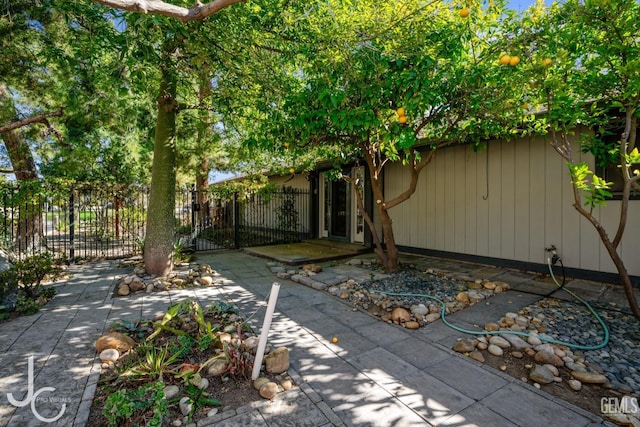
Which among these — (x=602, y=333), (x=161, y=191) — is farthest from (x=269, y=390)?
(x=161, y=191)

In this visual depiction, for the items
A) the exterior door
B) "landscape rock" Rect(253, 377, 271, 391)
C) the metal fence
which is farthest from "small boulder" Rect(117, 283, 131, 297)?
the exterior door

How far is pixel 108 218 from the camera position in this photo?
8.18 metres

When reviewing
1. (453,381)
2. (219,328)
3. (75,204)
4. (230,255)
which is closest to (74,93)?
(75,204)

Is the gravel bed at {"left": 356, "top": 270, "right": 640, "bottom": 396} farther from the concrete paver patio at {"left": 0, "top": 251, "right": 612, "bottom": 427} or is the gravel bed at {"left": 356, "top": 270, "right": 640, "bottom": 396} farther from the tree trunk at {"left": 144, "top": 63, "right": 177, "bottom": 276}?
the tree trunk at {"left": 144, "top": 63, "right": 177, "bottom": 276}

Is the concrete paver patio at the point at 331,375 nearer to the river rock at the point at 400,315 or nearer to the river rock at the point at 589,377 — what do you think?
the river rock at the point at 400,315

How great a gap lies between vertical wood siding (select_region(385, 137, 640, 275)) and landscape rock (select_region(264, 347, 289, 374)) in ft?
16.3

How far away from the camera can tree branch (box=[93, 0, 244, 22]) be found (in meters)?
2.08

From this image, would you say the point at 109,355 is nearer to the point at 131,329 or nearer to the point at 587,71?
the point at 131,329

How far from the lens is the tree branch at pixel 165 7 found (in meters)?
2.08

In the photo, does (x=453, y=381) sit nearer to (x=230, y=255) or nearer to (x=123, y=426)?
(x=123, y=426)

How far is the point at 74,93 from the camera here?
5562 millimetres

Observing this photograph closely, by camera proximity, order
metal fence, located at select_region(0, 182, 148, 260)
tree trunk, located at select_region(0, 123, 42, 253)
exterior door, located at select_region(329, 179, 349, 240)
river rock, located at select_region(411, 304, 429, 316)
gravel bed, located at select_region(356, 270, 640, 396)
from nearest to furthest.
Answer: gravel bed, located at select_region(356, 270, 640, 396), river rock, located at select_region(411, 304, 429, 316), metal fence, located at select_region(0, 182, 148, 260), tree trunk, located at select_region(0, 123, 42, 253), exterior door, located at select_region(329, 179, 349, 240)

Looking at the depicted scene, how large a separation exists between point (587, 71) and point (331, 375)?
3.94 m

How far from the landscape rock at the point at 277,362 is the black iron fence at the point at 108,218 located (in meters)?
5.54
